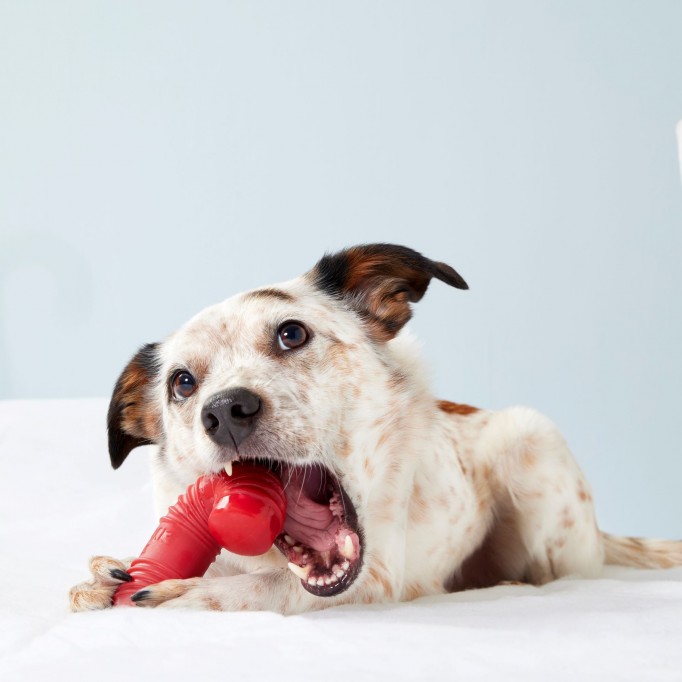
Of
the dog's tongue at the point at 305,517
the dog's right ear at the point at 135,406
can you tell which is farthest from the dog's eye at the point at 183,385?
the dog's tongue at the point at 305,517

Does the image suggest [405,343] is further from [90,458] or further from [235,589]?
[90,458]

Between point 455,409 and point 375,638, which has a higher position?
point 455,409

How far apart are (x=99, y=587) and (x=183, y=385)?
0.52m

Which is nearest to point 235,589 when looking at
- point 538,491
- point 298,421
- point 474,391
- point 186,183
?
point 298,421

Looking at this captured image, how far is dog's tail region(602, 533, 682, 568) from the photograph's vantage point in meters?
2.85

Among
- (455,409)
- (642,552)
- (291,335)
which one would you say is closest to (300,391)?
(291,335)

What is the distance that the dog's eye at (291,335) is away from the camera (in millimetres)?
2016

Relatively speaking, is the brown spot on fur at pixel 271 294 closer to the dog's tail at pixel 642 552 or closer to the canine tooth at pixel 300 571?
the canine tooth at pixel 300 571

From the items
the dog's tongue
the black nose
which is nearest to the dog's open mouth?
the dog's tongue

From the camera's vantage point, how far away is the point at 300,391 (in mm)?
1906

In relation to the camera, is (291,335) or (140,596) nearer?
(140,596)

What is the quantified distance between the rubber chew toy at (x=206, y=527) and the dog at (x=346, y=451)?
38 mm

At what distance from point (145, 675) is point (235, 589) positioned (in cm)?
56

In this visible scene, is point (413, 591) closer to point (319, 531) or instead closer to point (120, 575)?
point (319, 531)
